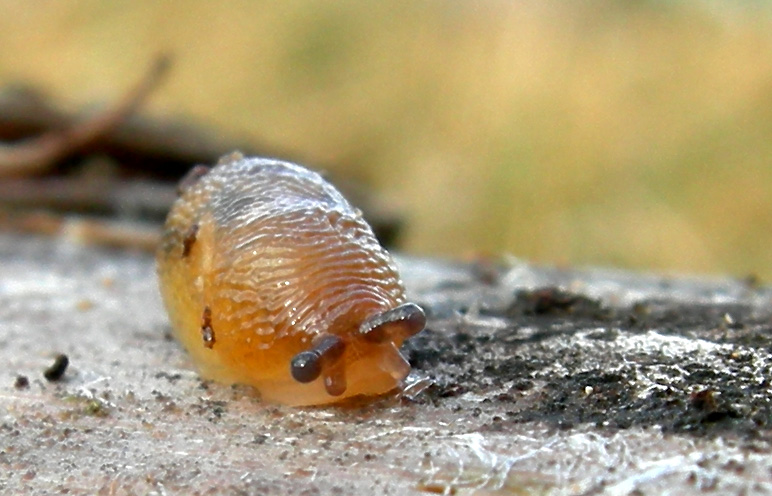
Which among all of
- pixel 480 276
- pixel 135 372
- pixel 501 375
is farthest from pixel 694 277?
pixel 135 372

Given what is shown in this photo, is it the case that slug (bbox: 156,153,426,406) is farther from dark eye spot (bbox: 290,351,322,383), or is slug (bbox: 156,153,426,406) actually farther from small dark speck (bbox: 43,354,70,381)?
small dark speck (bbox: 43,354,70,381)

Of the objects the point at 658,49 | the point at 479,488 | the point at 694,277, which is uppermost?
the point at 658,49

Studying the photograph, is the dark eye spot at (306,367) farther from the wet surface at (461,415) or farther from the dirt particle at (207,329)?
the dirt particle at (207,329)

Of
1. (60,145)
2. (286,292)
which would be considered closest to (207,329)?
(286,292)

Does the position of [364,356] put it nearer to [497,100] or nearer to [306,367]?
[306,367]

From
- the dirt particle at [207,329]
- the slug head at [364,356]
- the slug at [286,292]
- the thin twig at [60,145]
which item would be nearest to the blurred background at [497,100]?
the thin twig at [60,145]

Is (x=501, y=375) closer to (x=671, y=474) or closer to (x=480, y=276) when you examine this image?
(x=671, y=474)

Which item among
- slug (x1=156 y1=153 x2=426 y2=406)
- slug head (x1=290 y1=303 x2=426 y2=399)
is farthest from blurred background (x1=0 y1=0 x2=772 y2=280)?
slug head (x1=290 y1=303 x2=426 y2=399)

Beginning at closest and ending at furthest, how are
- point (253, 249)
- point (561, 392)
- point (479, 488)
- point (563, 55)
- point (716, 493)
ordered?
point (716, 493), point (479, 488), point (561, 392), point (253, 249), point (563, 55)
